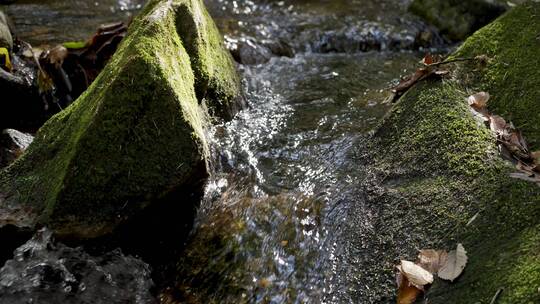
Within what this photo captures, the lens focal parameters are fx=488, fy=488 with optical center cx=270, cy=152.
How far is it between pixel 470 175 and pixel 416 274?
757 mm

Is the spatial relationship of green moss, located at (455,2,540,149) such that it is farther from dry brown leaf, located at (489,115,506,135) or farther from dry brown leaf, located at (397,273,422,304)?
dry brown leaf, located at (397,273,422,304)

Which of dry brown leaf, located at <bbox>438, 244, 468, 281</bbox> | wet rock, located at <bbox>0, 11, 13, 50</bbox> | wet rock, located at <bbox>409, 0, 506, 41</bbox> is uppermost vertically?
wet rock, located at <bbox>0, 11, 13, 50</bbox>

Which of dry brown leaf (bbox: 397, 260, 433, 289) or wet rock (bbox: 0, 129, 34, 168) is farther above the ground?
wet rock (bbox: 0, 129, 34, 168)

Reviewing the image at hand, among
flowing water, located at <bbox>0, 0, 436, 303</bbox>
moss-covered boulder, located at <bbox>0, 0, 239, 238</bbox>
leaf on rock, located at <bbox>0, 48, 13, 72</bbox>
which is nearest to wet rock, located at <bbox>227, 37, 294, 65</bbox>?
flowing water, located at <bbox>0, 0, 436, 303</bbox>

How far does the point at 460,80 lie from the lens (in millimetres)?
3676

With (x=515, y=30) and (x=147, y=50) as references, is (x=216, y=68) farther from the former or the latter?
(x=515, y=30)

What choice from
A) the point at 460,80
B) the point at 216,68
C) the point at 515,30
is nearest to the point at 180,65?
the point at 216,68

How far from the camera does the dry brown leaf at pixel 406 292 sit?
2.45 meters

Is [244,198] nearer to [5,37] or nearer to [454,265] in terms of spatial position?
[454,265]

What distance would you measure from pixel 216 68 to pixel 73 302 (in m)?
2.67

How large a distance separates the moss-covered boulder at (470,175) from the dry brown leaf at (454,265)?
31 millimetres

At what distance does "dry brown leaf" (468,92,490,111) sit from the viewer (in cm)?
344

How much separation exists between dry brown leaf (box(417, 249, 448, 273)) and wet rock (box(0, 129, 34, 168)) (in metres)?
3.30

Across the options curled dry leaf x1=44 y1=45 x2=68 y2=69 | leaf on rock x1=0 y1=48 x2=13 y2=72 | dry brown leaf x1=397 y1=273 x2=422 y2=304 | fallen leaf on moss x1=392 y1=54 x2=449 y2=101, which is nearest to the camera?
dry brown leaf x1=397 y1=273 x2=422 y2=304
